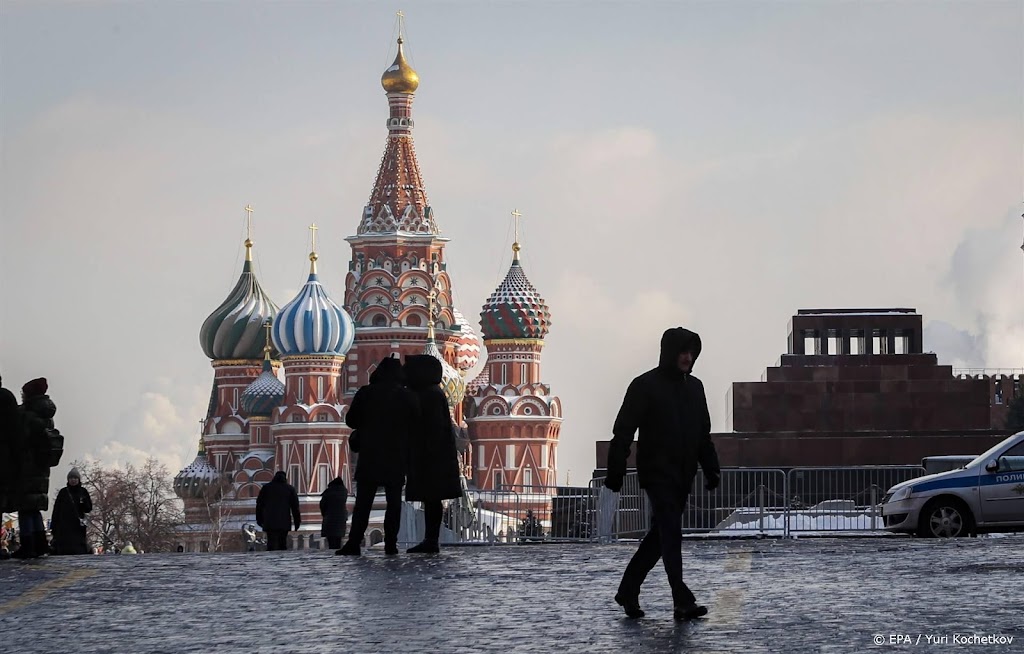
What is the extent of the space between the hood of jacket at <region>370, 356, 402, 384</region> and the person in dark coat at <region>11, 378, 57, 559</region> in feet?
8.60

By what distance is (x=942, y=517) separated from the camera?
23.0m

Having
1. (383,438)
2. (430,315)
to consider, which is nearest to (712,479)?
(383,438)

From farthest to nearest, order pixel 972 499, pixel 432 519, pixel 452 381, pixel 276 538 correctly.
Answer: pixel 452 381, pixel 276 538, pixel 972 499, pixel 432 519

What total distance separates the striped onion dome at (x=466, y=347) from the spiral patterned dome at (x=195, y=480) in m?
13.4

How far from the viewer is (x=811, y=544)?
19609mm

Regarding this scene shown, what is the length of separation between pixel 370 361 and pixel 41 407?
9873 cm

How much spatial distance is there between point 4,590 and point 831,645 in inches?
226

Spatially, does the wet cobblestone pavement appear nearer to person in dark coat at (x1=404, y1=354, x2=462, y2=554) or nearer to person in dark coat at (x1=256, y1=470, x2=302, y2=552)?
person in dark coat at (x1=404, y1=354, x2=462, y2=554)

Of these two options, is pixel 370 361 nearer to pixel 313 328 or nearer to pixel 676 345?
pixel 313 328

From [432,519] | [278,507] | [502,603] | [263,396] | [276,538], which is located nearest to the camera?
[502,603]

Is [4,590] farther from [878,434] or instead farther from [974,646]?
[878,434]

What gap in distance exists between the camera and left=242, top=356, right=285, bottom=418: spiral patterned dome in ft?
391

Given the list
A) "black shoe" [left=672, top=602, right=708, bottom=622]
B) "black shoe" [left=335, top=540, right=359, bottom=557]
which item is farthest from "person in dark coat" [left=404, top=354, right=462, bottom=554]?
"black shoe" [left=672, top=602, right=708, bottom=622]

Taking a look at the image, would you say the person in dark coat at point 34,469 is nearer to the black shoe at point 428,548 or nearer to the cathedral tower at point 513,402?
the black shoe at point 428,548
